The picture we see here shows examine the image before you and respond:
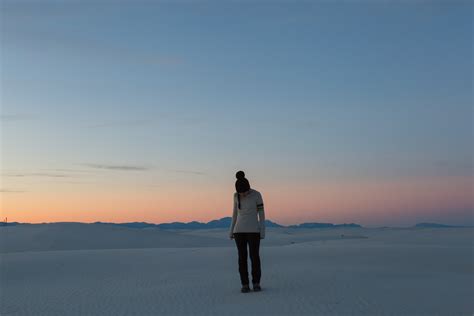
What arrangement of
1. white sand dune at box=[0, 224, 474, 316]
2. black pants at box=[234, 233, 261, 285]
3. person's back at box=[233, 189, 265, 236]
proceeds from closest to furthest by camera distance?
white sand dune at box=[0, 224, 474, 316] < black pants at box=[234, 233, 261, 285] < person's back at box=[233, 189, 265, 236]

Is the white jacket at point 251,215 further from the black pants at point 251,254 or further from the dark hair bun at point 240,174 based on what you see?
the dark hair bun at point 240,174

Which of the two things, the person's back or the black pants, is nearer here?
the black pants

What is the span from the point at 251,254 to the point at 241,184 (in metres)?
1.30

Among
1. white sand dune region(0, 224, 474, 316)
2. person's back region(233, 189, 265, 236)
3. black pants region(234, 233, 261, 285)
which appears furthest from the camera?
person's back region(233, 189, 265, 236)

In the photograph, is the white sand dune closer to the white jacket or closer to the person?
the person

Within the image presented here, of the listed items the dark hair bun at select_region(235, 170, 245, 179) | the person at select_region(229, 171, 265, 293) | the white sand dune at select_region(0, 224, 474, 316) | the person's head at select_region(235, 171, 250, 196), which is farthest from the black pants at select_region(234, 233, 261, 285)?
the dark hair bun at select_region(235, 170, 245, 179)

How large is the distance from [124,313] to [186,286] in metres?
2.41

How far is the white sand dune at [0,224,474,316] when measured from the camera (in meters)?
9.07

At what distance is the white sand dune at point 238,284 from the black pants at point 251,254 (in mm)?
316

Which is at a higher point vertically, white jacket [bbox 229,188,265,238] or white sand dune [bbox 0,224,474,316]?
white jacket [bbox 229,188,265,238]

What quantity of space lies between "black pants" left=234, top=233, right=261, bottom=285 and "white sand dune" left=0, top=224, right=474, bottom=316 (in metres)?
0.32

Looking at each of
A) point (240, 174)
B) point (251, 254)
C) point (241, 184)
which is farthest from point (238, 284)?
point (240, 174)

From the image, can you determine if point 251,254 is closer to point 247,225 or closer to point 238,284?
point 247,225

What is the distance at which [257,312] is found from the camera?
864 centimetres
